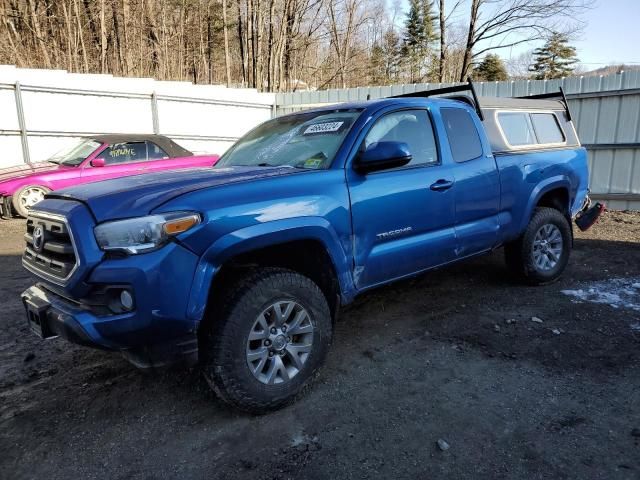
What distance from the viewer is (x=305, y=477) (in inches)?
90.5

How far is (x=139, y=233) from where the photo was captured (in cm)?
238

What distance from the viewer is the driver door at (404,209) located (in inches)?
127

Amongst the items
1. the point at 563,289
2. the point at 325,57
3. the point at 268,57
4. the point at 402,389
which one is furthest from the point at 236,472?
the point at 325,57

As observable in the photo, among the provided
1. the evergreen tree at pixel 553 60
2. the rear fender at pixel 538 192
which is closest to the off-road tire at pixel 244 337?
the rear fender at pixel 538 192

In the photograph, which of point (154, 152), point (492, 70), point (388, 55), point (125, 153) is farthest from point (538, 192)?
point (492, 70)

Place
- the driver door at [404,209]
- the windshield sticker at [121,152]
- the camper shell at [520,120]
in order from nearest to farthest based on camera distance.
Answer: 1. the driver door at [404,209]
2. the camper shell at [520,120]
3. the windshield sticker at [121,152]

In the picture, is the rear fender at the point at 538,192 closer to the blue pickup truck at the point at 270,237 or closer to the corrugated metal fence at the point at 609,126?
the blue pickup truck at the point at 270,237

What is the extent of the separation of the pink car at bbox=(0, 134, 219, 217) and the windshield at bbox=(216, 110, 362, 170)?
16.9 feet

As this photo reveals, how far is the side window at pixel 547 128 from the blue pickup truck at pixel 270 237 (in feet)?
3.15

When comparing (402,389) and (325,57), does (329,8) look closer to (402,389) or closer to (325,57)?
(325,57)

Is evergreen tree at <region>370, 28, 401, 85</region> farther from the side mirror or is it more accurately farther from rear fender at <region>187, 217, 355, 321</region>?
rear fender at <region>187, 217, 355, 321</region>

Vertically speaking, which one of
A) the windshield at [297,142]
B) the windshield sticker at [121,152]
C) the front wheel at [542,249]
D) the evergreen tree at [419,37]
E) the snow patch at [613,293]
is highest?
the evergreen tree at [419,37]

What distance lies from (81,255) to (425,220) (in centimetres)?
237

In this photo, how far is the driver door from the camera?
10.5 feet
